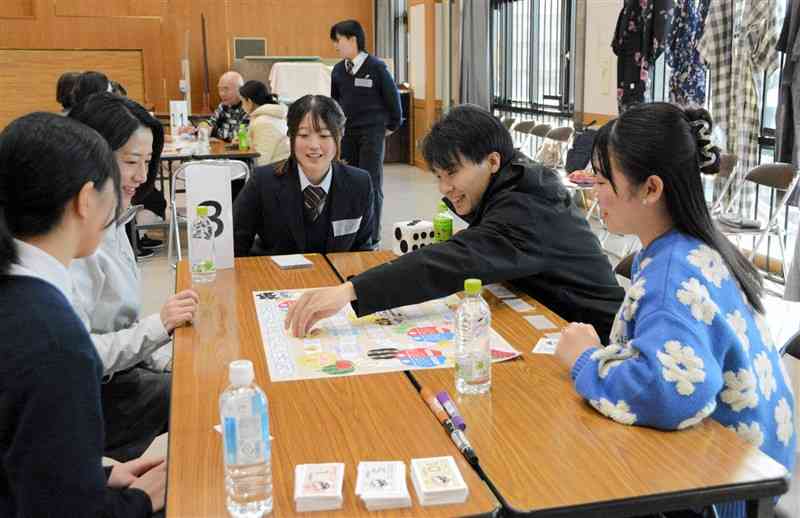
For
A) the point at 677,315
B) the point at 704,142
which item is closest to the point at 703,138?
the point at 704,142

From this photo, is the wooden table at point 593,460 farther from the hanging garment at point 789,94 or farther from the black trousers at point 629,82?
the black trousers at point 629,82

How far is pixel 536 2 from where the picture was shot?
8289 mm

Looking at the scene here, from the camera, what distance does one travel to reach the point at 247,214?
323 centimetres

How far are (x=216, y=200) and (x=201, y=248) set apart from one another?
178 mm

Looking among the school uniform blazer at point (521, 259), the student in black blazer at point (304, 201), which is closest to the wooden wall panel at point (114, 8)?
the student in black blazer at point (304, 201)

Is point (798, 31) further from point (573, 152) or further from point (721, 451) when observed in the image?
point (721, 451)

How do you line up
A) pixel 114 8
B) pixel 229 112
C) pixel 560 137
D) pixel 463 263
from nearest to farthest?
pixel 463 263 → pixel 560 137 → pixel 229 112 → pixel 114 8

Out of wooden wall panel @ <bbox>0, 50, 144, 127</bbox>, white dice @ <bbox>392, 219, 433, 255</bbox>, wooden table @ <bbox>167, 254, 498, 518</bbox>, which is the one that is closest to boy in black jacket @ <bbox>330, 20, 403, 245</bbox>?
white dice @ <bbox>392, 219, 433, 255</bbox>

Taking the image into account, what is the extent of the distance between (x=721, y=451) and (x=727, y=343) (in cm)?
20

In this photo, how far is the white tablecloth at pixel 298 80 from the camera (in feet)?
32.8

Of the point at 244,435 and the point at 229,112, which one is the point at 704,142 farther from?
the point at 229,112

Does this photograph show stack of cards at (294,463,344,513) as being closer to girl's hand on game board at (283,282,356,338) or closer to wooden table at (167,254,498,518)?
wooden table at (167,254,498,518)

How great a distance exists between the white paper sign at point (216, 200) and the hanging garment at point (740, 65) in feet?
12.4

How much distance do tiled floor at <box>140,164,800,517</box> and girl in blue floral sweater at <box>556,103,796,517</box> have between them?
309mm
